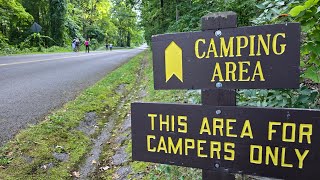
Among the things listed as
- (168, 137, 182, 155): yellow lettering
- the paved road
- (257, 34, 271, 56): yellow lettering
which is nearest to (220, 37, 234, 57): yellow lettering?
(257, 34, 271, 56): yellow lettering

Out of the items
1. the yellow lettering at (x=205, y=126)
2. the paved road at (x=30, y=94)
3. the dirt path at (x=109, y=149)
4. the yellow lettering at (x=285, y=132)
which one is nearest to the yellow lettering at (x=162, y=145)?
the yellow lettering at (x=205, y=126)

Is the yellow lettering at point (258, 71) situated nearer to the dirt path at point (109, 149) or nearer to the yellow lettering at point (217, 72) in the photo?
the yellow lettering at point (217, 72)

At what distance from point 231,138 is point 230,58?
0.47 metres

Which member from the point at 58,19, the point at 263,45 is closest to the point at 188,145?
the point at 263,45

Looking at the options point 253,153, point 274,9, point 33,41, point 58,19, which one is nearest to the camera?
point 253,153

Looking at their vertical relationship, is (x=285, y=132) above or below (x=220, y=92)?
below

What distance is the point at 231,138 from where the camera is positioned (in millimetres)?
1797

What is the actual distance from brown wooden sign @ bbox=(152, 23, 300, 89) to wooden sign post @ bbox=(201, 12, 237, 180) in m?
0.03

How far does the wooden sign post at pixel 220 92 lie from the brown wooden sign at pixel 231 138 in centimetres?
4

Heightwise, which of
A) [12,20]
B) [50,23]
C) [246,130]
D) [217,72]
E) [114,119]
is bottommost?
[114,119]

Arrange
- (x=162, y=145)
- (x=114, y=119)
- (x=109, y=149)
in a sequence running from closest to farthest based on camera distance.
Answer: (x=162, y=145)
(x=109, y=149)
(x=114, y=119)

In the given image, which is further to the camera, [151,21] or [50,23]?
[50,23]

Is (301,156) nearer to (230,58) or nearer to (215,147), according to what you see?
(215,147)

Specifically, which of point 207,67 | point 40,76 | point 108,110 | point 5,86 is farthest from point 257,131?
point 40,76
